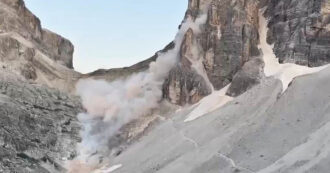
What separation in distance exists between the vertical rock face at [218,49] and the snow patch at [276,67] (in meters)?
0.71

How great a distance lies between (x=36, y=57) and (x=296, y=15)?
25.5 m

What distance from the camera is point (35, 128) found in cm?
5831

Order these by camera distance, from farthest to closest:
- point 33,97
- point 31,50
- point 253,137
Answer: point 31,50, point 33,97, point 253,137

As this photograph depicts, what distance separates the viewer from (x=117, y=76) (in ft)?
243

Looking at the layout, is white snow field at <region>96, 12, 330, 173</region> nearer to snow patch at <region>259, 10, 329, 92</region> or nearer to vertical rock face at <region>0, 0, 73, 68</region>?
snow patch at <region>259, 10, 329, 92</region>

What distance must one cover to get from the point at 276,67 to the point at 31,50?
2403cm

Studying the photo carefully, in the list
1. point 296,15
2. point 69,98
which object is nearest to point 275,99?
point 296,15

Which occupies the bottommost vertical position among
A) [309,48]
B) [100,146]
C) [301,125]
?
[100,146]

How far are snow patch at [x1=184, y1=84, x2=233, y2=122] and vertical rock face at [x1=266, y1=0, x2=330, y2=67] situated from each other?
5629mm

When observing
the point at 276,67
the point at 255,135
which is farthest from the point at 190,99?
the point at 255,135

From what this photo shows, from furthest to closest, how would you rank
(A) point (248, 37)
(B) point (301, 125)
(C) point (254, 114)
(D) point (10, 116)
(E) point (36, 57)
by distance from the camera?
(E) point (36, 57), (A) point (248, 37), (D) point (10, 116), (C) point (254, 114), (B) point (301, 125)

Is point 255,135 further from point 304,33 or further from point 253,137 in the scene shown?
point 304,33

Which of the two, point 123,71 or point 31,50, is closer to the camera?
point 31,50

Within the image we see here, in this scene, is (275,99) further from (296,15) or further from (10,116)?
(10,116)
